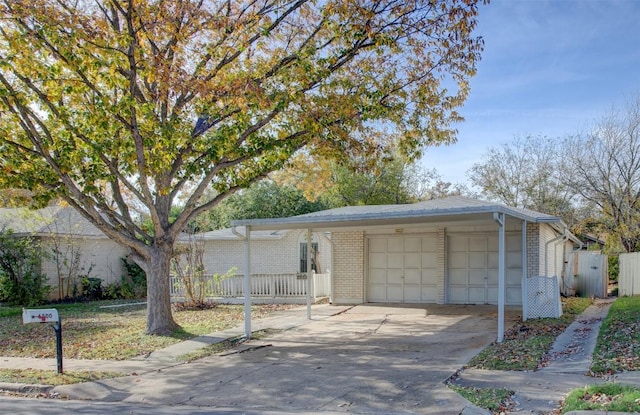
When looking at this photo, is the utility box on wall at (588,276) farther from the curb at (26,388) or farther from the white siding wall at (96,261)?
the curb at (26,388)

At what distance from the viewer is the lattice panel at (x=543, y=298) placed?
1477 centimetres

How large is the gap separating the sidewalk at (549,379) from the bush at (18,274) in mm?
16608

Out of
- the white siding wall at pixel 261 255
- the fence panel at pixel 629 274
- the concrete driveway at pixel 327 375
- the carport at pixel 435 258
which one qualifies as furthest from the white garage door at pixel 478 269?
the white siding wall at pixel 261 255

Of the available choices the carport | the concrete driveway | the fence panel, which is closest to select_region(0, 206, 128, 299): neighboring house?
the carport

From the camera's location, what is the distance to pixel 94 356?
11320mm

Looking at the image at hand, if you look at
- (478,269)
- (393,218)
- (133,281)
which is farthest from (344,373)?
(133,281)

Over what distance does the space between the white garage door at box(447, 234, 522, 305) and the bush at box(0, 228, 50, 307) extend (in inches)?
565

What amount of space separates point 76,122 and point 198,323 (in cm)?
622

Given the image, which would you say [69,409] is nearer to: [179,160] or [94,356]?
[94,356]

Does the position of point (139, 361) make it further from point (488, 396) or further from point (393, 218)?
point (488, 396)

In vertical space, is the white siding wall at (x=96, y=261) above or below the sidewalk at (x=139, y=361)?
above

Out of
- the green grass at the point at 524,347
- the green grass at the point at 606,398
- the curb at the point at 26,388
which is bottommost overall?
the curb at the point at 26,388

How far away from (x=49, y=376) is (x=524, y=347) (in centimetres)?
851

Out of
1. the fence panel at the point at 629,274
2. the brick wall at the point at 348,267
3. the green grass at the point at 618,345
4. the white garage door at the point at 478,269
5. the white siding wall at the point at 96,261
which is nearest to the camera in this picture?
the green grass at the point at 618,345
